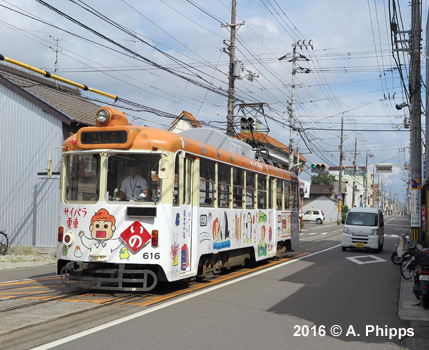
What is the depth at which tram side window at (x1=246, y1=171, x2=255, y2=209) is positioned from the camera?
14.4 m

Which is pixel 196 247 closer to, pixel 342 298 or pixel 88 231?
pixel 88 231

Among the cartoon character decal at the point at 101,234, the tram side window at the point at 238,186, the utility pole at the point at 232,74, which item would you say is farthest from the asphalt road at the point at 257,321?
the utility pole at the point at 232,74

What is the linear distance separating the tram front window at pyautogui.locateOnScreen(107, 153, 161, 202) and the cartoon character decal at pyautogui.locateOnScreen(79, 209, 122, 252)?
0.37 meters

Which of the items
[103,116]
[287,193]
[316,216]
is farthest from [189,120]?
[316,216]

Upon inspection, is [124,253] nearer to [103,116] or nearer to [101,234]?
[101,234]

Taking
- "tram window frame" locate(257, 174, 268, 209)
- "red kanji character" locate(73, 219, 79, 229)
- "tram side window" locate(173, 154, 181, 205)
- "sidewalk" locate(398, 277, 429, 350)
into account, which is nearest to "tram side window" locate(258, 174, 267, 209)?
"tram window frame" locate(257, 174, 268, 209)

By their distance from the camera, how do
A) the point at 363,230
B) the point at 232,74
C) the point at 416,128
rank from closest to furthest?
the point at 416,128 → the point at 363,230 → the point at 232,74

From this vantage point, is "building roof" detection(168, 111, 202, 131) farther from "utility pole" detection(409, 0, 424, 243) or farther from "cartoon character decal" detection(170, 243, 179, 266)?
"cartoon character decal" detection(170, 243, 179, 266)

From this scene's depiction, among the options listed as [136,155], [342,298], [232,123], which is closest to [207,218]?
[136,155]

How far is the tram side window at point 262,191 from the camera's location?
607 inches

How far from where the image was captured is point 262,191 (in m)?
15.7

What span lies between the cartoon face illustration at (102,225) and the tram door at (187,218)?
4.72 feet

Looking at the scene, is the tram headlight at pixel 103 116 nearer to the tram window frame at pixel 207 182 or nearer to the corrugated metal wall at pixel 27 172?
the tram window frame at pixel 207 182

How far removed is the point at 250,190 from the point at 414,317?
6.35 metres
